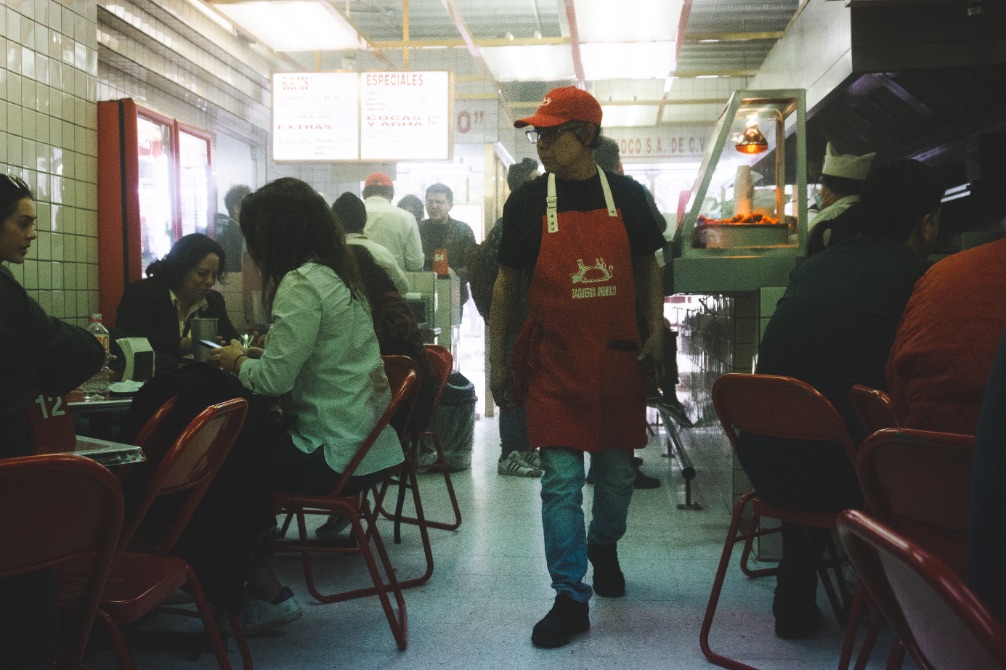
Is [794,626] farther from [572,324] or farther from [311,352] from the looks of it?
[311,352]

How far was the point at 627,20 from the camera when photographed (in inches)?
236

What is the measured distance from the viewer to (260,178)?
27.7ft

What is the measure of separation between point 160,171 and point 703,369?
3417 mm

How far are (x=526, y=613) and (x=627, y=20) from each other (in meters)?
4.24

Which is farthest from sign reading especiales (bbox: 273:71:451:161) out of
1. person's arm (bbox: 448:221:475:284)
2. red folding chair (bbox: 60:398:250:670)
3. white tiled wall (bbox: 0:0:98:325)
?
red folding chair (bbox: 60:398:250:670)

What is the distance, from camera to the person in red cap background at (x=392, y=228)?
242 inches

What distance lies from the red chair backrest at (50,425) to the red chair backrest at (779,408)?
1.55 metres

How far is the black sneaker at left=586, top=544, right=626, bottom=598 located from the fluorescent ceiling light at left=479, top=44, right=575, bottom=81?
4.56m

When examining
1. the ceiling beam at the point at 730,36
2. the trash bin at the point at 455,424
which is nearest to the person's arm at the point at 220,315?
the trash bin at the point at 455,424

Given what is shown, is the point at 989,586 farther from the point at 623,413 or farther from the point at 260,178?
the point at 260,178

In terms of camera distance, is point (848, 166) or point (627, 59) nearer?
point (848, 166)

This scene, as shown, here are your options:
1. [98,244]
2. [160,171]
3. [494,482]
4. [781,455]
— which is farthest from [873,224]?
[160,171]

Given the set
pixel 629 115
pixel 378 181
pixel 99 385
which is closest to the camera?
pixel 99 385

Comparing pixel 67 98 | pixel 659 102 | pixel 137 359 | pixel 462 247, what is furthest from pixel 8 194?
pixel 659 102
